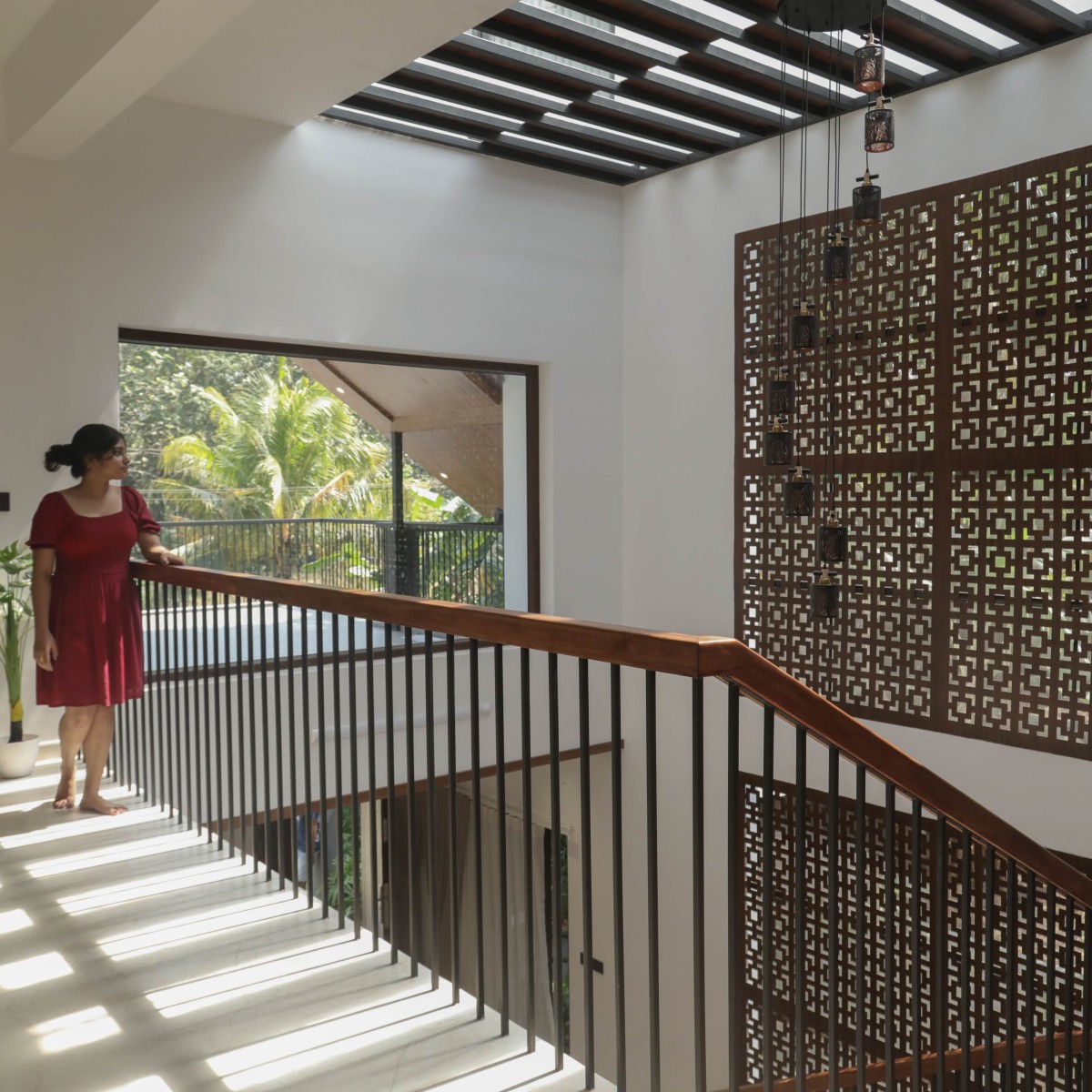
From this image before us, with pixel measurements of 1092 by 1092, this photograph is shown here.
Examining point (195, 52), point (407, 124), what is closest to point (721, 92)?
point (407, 124)

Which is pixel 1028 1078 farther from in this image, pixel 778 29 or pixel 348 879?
pixel 348 879

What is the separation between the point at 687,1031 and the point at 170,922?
4.81 meters

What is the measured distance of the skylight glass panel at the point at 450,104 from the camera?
532cm

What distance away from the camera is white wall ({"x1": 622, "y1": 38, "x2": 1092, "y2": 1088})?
499 cm

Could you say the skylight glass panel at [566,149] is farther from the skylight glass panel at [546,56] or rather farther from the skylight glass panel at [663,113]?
the skylight glass panel at [546,56]

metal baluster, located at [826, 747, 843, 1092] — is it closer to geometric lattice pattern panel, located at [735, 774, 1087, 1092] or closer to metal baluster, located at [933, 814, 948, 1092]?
metal baluster, located at [933, 814, 948, 1092]

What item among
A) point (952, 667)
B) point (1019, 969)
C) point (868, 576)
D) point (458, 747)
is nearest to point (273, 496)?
point (458, 747)

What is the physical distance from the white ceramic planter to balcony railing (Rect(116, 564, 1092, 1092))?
0.46 metres

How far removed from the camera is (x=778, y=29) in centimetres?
459

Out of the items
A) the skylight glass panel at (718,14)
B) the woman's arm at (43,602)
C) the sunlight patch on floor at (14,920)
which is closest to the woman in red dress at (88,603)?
the woman's arm at (43,602)

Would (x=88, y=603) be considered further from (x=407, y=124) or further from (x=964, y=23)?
(x=964, y=23)

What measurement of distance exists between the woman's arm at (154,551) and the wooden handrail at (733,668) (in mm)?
1479

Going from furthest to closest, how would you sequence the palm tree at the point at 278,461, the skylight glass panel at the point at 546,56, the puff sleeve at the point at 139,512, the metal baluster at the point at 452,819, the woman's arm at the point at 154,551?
1. the palm tree at the point at 278,461
2. the skylight glass panel at the point at 546,56
3. the puff sleeve at the point at 139,512
4. the woman's arm at the point at 154,551
5. the metal baluster at the point at 452,819

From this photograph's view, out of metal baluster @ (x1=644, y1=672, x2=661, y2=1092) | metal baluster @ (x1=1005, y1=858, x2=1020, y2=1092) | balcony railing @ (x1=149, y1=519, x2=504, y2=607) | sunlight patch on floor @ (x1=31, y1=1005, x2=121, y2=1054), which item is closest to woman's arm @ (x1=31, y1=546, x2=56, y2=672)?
balcony railing @ (x1=149, y1=519, x2=504, y2=607)
